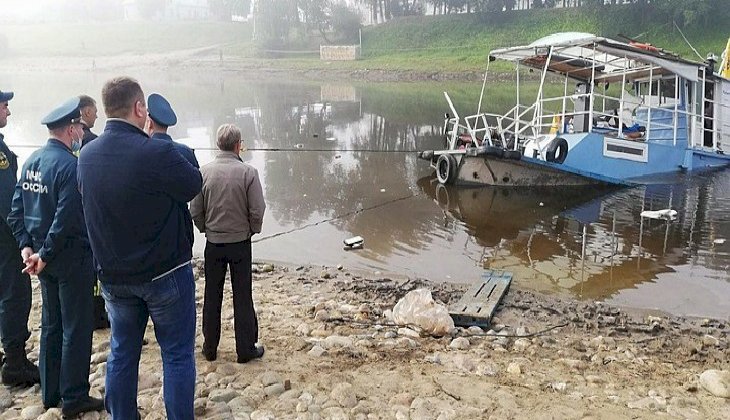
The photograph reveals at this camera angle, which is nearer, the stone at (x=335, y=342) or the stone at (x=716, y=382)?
the stone at (x=716, y=382)

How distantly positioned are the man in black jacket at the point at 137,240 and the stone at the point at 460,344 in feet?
7.84

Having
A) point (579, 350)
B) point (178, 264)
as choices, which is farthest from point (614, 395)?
point (178, 264)

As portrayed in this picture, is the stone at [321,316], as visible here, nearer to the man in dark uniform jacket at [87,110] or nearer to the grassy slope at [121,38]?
the man in dark uniform jacket at [87,110]

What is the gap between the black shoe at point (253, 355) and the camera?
4.58 m

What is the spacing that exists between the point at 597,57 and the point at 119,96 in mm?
14610

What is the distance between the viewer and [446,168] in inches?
538

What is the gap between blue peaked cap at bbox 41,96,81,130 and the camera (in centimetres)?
363

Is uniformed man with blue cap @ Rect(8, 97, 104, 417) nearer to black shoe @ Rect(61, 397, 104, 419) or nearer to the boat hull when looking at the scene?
black shoe @ Rect(61, 397, 104, 419)

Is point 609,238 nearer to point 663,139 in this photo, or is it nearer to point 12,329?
point 663,139

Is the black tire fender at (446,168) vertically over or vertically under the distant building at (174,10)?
under

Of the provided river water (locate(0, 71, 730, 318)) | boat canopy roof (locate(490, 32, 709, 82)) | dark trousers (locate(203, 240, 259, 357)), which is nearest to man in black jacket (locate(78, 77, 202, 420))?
dark trousers (locate(203, 240, 259, 357))

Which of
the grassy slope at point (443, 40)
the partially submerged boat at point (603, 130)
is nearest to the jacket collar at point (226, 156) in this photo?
the partially submerged boat at point (603, 130)

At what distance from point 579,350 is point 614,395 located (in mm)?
1068

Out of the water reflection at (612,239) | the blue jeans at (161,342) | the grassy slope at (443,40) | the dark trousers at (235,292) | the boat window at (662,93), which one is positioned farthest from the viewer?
the grassy slope at (443,40)
